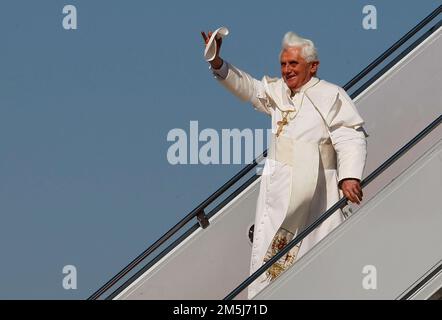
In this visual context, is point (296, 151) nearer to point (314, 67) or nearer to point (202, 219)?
point (314, 67)

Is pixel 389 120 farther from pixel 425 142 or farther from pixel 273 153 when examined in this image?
pixel 273 153

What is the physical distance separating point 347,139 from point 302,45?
2.60ft

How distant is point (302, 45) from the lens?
1328 cm

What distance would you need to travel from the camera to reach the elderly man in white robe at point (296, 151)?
1345 cm

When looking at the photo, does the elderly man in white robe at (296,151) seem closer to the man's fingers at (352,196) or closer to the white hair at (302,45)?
the white hair at (302,45)

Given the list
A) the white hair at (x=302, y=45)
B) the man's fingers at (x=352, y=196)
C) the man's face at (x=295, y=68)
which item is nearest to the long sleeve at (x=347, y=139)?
the man's fingers at (x=352, y=196)

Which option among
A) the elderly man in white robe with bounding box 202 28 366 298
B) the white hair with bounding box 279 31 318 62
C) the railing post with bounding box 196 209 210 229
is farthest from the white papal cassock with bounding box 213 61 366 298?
the railing post with bounding box 196 209 210 229

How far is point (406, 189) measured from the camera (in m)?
12.2

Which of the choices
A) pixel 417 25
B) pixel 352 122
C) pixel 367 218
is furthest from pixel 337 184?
pixel 417 25

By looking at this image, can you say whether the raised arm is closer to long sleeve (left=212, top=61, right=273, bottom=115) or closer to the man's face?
long sleeve (left=212, top=61, right=273, bottom=115)

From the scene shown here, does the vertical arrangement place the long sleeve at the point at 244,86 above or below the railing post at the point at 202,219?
above

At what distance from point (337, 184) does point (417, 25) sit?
2886mm

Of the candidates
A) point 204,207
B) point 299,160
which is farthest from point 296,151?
point 204,207

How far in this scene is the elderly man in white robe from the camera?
1345 centimetres
